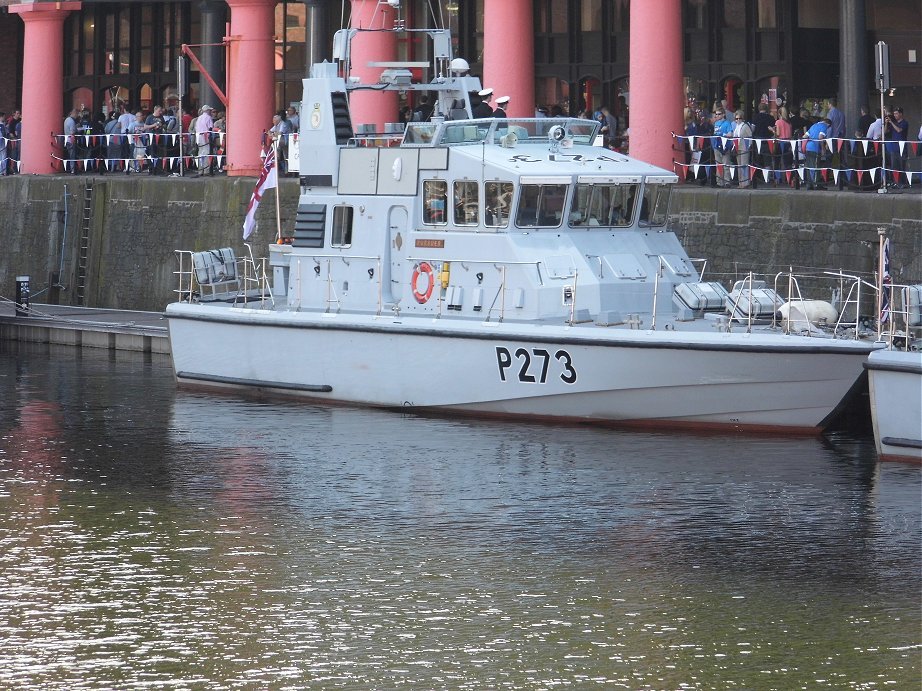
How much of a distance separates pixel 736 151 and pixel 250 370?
808cm

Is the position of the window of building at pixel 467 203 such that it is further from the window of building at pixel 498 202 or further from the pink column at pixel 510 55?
the pink column at pixel 510 55

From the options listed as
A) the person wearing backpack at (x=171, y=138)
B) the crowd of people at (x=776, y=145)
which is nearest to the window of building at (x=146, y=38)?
the person wearing backpack at (x=171, y=138)

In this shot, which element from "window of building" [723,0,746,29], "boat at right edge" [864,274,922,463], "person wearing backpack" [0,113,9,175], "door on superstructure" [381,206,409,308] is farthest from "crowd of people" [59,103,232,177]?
"boat at right edge" [864,274,922,463]

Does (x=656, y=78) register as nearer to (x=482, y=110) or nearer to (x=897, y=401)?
(x=482, y=110)

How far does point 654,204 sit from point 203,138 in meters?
14.7

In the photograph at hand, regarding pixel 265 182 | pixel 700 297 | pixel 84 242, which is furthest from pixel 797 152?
pixel 84 242

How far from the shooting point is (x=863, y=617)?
523 inches

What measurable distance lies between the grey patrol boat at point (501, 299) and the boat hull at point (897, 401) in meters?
0.92

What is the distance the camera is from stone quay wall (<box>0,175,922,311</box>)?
2431 centimetres

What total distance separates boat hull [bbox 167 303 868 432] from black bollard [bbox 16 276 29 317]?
9.79 metres

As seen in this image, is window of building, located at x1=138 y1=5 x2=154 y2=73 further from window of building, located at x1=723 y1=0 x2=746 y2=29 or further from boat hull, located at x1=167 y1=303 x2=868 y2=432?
boat hull, located at x1=167 y1=303 x2=868 y2=432

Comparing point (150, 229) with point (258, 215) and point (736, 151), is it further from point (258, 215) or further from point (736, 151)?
point (736, 151)

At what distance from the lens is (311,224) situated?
909 inches

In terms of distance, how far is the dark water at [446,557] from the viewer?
40.5 ft
